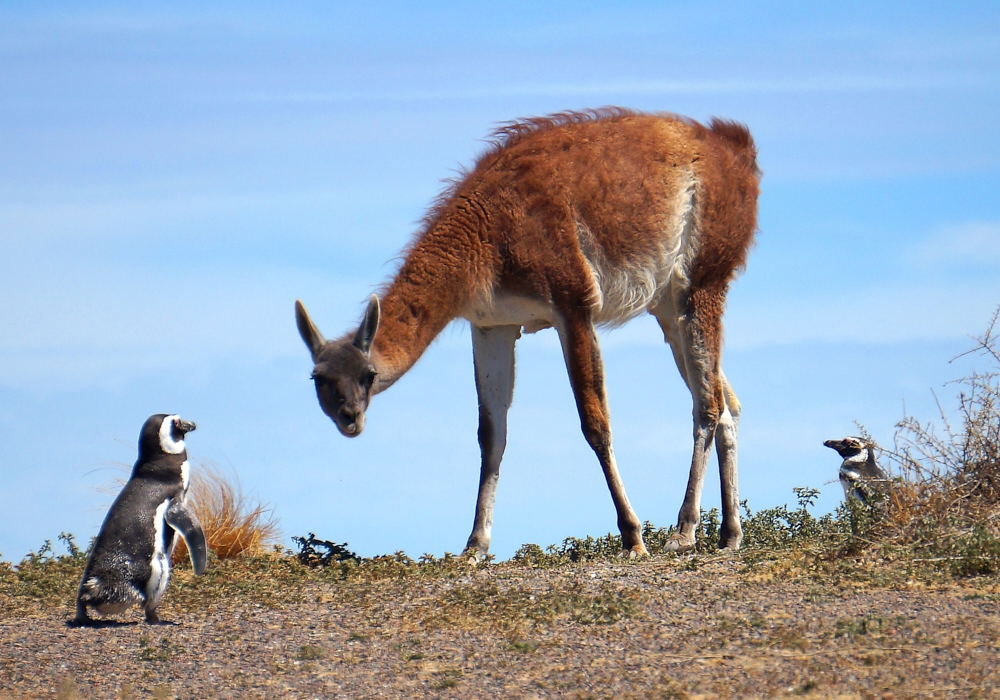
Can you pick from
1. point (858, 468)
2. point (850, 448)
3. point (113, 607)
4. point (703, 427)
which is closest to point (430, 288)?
point (703, 427)

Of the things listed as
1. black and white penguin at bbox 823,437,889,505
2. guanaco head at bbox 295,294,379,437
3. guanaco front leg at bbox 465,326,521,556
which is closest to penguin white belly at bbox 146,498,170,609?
guanaco head at bbox 295,294,379,437

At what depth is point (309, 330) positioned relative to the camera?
10.2m

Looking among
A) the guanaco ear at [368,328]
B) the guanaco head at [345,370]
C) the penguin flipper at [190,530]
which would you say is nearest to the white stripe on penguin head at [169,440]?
the penguin flipper at [190,530]

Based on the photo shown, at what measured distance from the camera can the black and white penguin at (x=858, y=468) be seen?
11.2m

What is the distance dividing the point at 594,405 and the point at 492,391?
119 centimetres

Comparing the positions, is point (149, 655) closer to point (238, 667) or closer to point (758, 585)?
point (238, 667)

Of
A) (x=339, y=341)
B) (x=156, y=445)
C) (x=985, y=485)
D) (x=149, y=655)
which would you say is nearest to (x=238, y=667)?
(x=149, y=655)

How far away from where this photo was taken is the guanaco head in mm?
10016

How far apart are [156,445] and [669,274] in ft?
16.9

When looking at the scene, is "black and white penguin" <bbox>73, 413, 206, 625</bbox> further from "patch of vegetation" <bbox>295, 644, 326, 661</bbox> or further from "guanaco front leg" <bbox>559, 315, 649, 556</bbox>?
"guanaco front leg" <bbox>559, 315, 649, 556</bbox>

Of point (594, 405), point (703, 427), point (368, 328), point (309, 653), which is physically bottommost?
point (309, 653)

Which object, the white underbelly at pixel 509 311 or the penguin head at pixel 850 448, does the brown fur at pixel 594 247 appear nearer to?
the white underbelly at pixel 509 311

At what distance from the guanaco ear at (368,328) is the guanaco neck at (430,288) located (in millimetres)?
242

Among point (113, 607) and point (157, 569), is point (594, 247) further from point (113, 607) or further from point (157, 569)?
point (113, 607)
